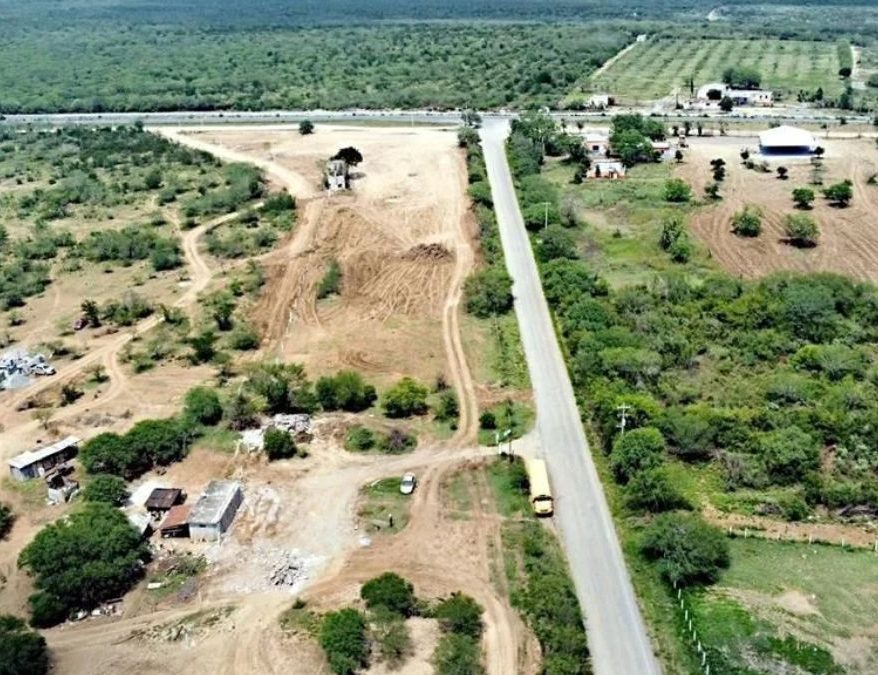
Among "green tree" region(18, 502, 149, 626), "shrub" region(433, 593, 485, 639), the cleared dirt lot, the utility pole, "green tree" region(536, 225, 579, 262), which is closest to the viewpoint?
"shrub" region(433, 593, 485, 639)

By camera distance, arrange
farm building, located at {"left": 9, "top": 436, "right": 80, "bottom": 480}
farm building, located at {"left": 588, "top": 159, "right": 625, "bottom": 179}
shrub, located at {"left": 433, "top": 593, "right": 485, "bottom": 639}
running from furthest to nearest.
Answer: farm building, located at {"left": 588, "top": 159, "right": 625, "bottom": 179}, farm building, located at {"left": 9, "top": 436, "right": 80, "bottom": 480}, shrub, located at {"left": 433, "top": 593, "right": 485, "bottom": 639}

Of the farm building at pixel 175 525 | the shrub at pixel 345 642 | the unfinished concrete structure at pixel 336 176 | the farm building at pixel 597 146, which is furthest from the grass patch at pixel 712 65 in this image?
the shrub at pixel 345 642

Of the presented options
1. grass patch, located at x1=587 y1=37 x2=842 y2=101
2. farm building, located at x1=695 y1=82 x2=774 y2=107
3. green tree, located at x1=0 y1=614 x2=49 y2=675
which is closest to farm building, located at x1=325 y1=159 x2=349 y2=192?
grass patch, located at x1=587 y1=37 x2=842 y2=101

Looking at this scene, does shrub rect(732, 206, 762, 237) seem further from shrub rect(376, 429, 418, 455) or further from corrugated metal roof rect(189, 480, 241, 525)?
corrugated metal roof rect(189, 480, 241, 525)

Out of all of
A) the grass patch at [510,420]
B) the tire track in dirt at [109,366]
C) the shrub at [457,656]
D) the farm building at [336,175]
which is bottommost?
the shrub at [457,656]

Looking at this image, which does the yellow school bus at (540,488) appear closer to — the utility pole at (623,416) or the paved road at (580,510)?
the paved road at (580,510)

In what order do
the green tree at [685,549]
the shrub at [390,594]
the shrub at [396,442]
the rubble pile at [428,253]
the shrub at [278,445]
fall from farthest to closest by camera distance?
1. the rubble pile at [428,253]
2. the shrub at [396,442]
3. the shrub at [278,445]
4. the green tree at [685,549]
5. the shrub at [390,594]

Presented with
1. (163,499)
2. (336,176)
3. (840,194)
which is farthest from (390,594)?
(840,194)

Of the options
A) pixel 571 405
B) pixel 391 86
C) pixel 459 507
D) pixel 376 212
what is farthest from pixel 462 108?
pixel 459 507
